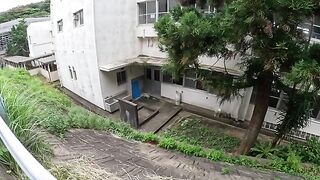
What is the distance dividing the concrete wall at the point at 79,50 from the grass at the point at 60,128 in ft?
18.4

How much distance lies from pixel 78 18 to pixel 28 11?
38.1 meters

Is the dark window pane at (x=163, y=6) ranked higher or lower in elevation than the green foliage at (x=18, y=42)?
higher

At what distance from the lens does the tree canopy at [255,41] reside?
16.2 ft

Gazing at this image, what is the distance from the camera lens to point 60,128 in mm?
4441

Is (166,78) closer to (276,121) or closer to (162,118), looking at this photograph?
(162,118)

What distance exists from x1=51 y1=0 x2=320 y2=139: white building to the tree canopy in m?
3.85

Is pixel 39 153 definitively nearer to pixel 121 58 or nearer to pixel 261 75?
pixel 261 75

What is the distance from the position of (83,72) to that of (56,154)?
38.7 ft

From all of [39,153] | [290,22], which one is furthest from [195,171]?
[290,22]

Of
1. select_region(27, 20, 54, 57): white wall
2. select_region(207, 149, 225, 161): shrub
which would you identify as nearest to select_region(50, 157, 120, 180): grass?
select_region(207, 149, 225, 161): shrub

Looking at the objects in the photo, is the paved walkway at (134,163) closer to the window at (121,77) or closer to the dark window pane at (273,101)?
the dark window pane at (273,101)

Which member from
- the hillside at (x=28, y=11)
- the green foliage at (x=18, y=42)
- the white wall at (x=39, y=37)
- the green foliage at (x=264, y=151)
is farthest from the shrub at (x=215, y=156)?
the hillside at (x=28, y=11)

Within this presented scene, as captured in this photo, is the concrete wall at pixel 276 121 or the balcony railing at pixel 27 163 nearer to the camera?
the balcony railing at pixel 27 163

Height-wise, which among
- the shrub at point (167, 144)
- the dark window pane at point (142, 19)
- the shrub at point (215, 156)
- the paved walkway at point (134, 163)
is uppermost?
the dark window pane at point (142, 19)
